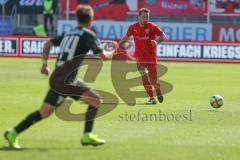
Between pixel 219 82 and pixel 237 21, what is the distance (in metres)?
20.4

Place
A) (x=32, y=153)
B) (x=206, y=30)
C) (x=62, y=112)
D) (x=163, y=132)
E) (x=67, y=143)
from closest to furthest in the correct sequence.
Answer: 1. (x=32, y=153)
2. (x=67, y=143)
3. (x=163, y=132)
4. (x=62, y=112)
5. (x=206, y=30)

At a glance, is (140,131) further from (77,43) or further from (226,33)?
(226,33)

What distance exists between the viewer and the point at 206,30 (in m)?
44.8

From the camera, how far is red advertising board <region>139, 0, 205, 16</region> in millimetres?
45969

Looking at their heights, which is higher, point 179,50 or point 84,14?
point 84,14

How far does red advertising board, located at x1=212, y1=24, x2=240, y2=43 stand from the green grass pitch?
21.8 meters

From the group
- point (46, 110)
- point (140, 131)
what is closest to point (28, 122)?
point (46, 110)

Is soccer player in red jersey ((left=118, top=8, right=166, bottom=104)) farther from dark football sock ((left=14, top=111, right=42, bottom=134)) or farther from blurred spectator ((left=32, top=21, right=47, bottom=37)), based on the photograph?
blurred spectator ((left=32, top=21, right=47, bottom=37))

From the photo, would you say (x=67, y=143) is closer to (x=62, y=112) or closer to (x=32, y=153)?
(x=32, y=153)

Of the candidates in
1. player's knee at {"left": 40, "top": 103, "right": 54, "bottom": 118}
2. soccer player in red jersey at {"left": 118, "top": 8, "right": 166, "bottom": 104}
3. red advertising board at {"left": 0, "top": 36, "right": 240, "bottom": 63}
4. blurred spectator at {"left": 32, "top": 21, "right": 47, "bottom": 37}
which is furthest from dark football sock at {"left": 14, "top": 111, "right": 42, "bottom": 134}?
blurred spectator at {"left": 32, "top": 21, "right": 47, "bottom": 37}

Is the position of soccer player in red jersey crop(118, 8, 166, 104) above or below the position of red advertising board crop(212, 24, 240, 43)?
above

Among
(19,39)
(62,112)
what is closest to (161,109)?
(62,112)

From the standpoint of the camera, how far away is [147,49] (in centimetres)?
1892

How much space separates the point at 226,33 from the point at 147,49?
2699 cm
